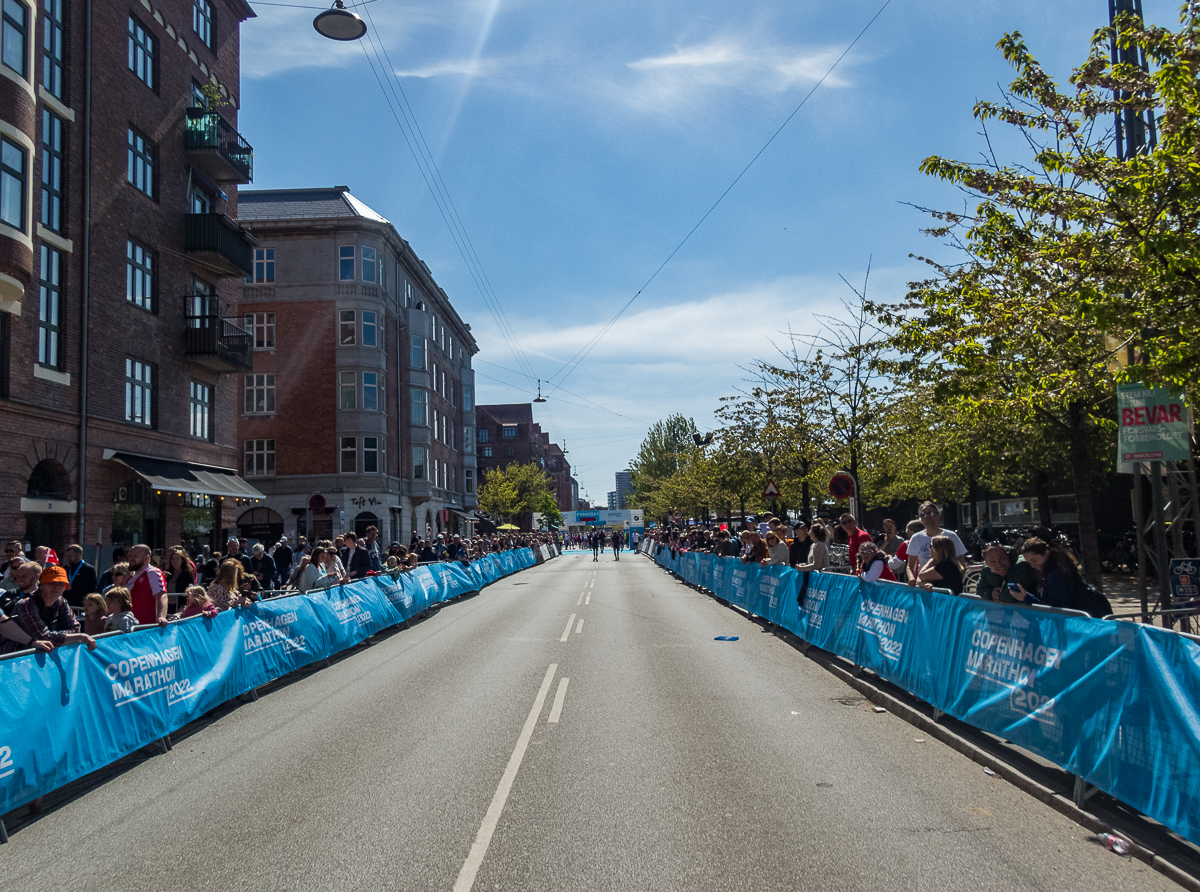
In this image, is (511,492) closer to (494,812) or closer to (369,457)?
(369,457)

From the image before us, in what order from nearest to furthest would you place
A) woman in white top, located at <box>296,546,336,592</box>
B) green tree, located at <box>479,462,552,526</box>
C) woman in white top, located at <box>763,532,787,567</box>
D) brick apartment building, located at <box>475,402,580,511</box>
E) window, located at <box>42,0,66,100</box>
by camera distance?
1. woman in white top, located at <box>296,546,336,592</box>
2. woman in white top, located at <box>763,532,787,567</box>
3. window, located at <box>42,0,66,100</box>
4. green tree, located at <box>479,462,552,526</box>
5. brick apartment building, located at <box>475,402,580,511</box>

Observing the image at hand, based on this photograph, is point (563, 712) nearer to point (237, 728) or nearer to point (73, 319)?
point (237, 728)

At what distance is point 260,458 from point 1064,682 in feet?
140

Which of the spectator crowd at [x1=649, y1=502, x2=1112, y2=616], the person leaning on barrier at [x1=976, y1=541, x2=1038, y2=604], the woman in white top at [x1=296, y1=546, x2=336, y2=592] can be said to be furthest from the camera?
the woman in white top at [x1=296, y1=546, x2=336, y2=592]

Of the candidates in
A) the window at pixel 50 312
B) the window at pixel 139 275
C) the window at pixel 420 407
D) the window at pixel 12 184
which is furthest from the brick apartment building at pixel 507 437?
the window at pixel 12 184

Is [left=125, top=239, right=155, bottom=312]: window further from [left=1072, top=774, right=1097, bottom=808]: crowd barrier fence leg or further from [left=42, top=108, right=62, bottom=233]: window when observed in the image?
[left=1072, top=774, right=1097, bottom=808]: crowd barrier fence leg

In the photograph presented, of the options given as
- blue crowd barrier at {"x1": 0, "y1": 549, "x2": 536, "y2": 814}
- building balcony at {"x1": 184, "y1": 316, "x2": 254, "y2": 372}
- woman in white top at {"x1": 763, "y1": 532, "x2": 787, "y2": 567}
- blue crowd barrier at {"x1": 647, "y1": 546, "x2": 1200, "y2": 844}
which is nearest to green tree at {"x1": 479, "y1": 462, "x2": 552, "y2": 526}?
building balcony at {"x1": 184, "y1": 316, "x2": 254, "y2": 372}

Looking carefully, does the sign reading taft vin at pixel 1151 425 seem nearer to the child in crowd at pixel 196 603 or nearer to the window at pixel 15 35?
the child in crowd at pixel 196 603

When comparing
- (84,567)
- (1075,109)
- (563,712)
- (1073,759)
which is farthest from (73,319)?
(1073,759)

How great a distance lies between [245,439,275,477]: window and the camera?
4341 centimetres

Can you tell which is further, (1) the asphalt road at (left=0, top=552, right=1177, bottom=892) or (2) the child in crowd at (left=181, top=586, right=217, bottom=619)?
(2) the child in crowd at (left=181, top=586, right=217, bottom=619)

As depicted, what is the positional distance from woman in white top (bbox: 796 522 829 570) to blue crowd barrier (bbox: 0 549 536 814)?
7.27m

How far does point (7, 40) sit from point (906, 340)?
667 inches

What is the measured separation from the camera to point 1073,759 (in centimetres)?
571
